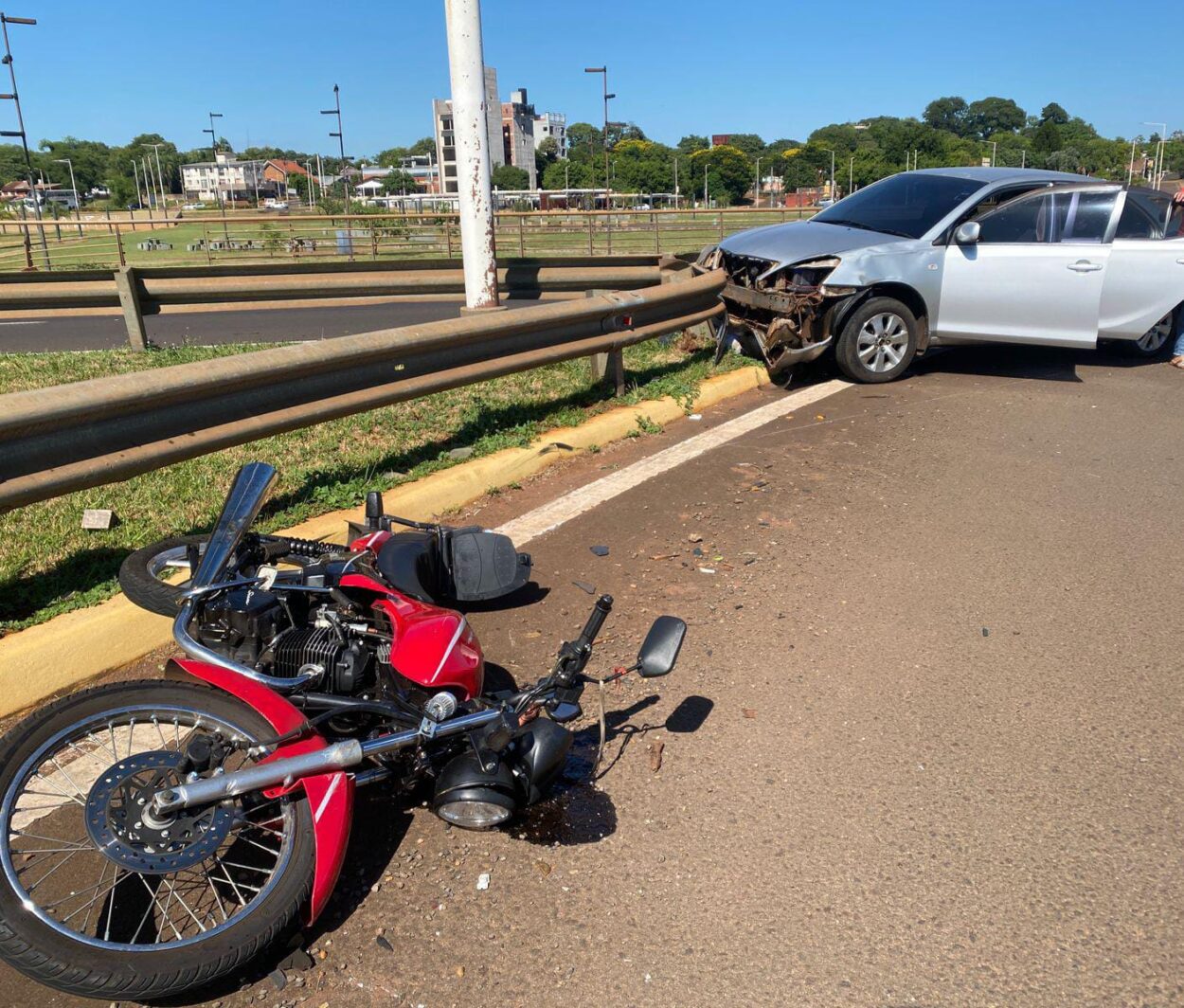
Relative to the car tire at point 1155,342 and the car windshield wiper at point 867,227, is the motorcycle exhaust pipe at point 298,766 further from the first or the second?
the car tire at point 1155,342

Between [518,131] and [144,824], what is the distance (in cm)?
15244

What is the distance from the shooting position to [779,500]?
19.0 feet

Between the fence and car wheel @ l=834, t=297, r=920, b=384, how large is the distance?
60.7 feet

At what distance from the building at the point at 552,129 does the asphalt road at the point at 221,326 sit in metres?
175

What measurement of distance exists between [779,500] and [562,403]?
2.14 metres

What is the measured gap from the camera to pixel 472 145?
25.1 ft

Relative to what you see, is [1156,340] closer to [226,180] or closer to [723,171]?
[723,171]

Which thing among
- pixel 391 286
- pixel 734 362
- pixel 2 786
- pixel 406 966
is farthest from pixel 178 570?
pixel 391 286

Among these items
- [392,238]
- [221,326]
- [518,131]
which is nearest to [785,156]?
[518,131]

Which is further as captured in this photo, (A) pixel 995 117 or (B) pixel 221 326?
(A) pixel 995 117

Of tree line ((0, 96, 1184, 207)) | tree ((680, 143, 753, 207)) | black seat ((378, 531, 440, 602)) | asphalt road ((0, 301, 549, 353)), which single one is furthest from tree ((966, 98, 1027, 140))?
black seat ((378, 531, 440, 602))

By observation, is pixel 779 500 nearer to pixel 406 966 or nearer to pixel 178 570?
pixel 178 570

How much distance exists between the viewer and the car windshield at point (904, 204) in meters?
8.88

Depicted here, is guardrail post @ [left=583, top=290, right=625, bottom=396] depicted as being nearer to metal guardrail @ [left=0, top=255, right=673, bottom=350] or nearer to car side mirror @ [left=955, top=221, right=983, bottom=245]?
metal guardrail @ [left=0, top=255, right=673, bottom=350]
